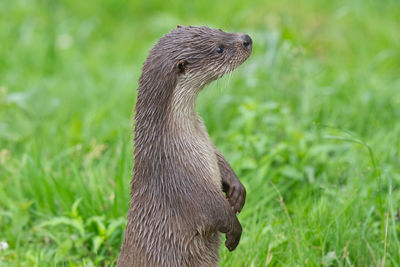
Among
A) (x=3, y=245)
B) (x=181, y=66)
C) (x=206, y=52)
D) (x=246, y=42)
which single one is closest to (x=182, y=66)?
(x=181, y=66)

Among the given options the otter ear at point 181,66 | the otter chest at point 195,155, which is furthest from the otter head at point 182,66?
the otter chest at point 195,155

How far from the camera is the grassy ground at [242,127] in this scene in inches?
134

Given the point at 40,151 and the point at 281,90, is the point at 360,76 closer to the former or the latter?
the point at 281,90

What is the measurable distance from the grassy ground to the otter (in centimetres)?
46

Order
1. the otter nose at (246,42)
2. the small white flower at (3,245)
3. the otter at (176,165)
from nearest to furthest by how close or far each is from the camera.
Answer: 1. the otter at (176,165)
2. the otter nose at (246,42)
3. the small white flower at (3,245)

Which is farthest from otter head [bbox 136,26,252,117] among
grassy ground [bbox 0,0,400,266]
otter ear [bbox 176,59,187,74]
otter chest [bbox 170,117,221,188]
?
grassy ground [bbox 0,0,400,266]

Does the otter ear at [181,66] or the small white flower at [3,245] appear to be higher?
the otter ear at [181,66]

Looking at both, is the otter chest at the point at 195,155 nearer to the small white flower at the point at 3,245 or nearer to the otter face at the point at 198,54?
the otter face at the point at 198,54

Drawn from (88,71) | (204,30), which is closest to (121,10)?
(88,71)

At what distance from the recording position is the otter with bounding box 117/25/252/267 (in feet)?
8.70

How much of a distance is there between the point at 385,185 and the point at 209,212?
1.76m

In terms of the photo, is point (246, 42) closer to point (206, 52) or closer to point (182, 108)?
point (206, 52)

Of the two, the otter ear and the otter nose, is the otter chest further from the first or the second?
the otter nose

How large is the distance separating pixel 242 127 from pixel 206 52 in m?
2.02
